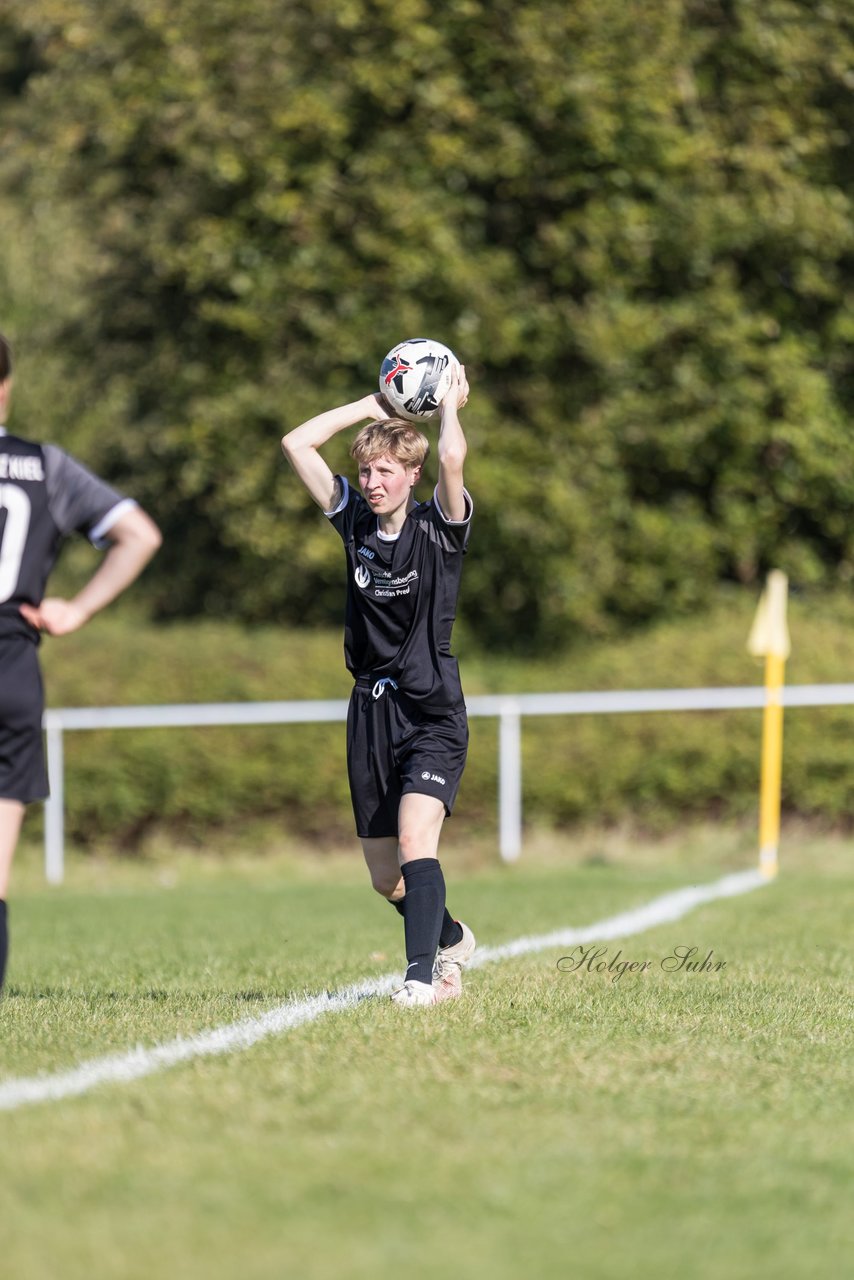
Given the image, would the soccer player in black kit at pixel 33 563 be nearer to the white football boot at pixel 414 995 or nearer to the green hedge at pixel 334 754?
the white football boot at pixel 414 995

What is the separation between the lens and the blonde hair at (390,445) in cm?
613

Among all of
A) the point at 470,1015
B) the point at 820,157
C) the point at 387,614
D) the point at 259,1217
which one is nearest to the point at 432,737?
the point at 387,614

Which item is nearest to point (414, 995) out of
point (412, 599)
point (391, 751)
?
point (391, 751)

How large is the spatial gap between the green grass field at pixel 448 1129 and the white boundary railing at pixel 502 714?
26.9ft

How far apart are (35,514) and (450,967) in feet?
8.47

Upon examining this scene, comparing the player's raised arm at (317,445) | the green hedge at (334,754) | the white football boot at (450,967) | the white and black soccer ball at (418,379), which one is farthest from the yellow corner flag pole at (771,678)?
the player's raised arm at (317,445)

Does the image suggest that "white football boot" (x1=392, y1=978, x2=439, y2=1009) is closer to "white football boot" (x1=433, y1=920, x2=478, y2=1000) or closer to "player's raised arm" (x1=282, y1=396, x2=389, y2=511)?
"white football boot" (x1=433, y1=920, x2=478, y2=1000)

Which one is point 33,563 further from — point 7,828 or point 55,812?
point 55,812

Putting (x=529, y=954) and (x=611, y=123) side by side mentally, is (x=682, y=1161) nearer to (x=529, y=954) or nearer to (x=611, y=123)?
(x=529, y=954)

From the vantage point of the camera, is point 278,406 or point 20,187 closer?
point 278,406

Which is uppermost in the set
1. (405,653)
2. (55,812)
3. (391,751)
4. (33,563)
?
(33,563)

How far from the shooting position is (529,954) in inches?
326

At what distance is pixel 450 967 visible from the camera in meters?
6.54

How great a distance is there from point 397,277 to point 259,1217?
15879 millimetres
